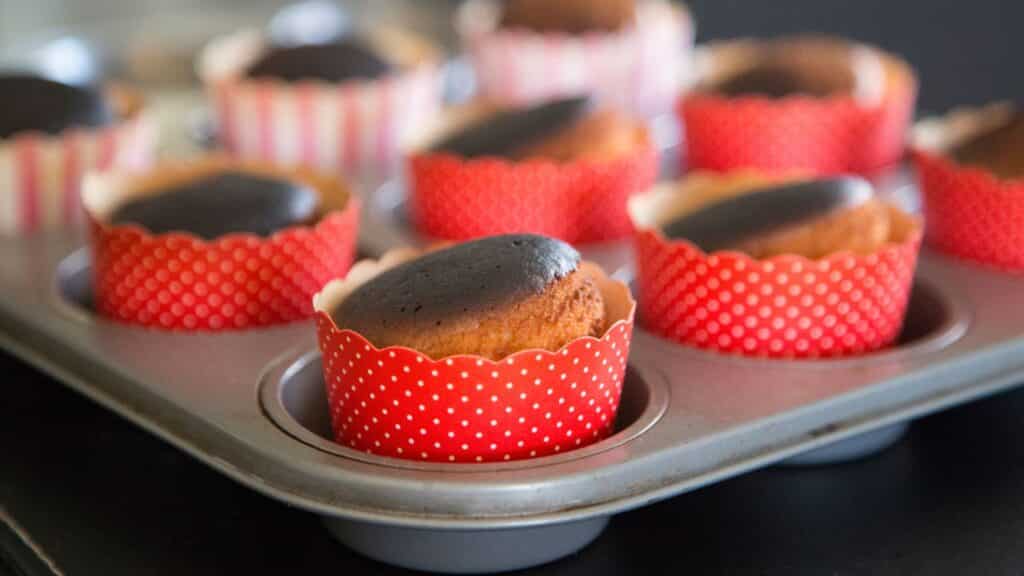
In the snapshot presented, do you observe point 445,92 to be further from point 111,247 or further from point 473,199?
point 111,247

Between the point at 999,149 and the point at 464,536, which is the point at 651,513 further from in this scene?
the point at 999,149

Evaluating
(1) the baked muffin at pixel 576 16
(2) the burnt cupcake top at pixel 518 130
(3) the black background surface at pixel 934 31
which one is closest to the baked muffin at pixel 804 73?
(1) the baked muffin at pixel 576 16

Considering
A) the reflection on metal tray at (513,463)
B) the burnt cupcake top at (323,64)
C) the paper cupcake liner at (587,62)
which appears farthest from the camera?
the paper cupcake liner at (587,62)

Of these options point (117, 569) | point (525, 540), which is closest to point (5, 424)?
point (117, 569)

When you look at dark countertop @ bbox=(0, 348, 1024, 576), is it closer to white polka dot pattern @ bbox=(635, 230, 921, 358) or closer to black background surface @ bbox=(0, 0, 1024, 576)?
black background surface @ bbox=(0, 0, 1024, 576)

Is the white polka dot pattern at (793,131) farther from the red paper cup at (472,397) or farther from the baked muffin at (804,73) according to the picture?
the red paper cup at (472,397)
